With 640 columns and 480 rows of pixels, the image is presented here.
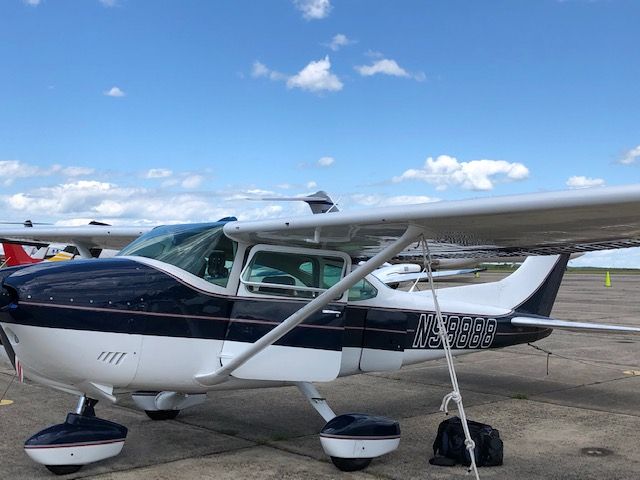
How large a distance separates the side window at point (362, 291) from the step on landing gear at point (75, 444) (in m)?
2.38

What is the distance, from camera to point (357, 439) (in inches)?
203

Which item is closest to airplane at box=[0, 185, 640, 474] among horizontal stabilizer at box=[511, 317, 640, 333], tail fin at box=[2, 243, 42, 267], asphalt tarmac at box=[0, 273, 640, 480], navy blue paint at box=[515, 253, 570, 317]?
asphalt tarmac at box=[0, 273, 640, 480]

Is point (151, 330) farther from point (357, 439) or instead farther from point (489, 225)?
point (489, 225)

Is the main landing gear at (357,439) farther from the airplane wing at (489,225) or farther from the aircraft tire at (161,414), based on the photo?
the aircraft tire at (161,414)

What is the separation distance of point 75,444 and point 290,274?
215 cm

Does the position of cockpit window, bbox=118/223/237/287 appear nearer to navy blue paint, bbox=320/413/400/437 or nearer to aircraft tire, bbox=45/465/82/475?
navy blue paint, bbox=320/413/400/437

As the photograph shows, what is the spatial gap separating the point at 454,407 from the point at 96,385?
4332 mm

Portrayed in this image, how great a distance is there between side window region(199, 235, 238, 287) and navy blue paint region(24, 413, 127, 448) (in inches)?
53.5

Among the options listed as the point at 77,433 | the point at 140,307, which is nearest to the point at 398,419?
the point at 140,307

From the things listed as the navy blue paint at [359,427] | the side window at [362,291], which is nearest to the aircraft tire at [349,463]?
the navy blue paint at [359,427]

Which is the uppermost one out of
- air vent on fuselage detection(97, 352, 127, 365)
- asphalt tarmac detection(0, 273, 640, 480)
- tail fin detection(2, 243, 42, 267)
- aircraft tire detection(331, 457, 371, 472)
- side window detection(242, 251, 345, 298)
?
side window detection(242, 251, 345, 298)

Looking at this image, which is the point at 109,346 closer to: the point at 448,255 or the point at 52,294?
the point at 52,294

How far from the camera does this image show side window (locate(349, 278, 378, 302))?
6336 millimetres

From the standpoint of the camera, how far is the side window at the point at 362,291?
249 inches
